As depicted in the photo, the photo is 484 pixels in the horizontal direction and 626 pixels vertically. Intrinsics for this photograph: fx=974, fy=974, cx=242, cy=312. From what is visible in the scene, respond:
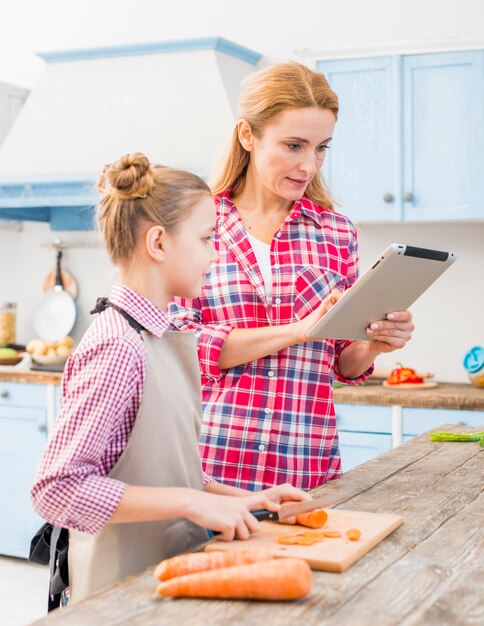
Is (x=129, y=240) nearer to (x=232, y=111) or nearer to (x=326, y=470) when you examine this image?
(x=326, y=470)

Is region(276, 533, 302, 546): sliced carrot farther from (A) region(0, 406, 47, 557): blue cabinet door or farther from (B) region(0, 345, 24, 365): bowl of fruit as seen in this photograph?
(B) region(0, 345, 24, 365): bowl of fruit

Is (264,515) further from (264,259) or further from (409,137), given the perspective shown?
(409,137)

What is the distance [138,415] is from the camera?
1.45 m

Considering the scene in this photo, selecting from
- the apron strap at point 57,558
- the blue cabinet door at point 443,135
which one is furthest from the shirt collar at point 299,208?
the blue cabinet door at point 443,135

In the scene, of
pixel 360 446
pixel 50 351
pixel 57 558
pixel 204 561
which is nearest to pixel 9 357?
pixel 50 351

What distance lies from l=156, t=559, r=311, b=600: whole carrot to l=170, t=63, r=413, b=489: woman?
822mm

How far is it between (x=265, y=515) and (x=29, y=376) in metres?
3.04

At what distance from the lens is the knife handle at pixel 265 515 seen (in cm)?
152

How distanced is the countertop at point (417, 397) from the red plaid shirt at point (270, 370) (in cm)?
154

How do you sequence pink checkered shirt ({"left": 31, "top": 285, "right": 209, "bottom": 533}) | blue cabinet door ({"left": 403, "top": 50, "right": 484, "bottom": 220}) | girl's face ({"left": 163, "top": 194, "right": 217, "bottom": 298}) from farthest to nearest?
1. blue cabinet door ({"left": 403, "top": 50, "right": 484, "bottom": 220})
2. girl's face ({"left": 163, "top": 194, "right": 217, "bottom": 298})
3. pink checkered shirt ({"left": 31, "top": 285, "right": 209, "bottom": 533})

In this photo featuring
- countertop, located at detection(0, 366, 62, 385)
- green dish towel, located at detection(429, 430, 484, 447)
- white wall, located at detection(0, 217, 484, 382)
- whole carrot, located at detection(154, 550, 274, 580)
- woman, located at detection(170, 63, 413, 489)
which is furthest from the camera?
countertop, located at detection(0, 366, 62, 385)

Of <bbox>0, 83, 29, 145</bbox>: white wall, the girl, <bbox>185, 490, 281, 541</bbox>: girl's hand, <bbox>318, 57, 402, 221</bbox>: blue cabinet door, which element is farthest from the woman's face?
<bbox>0, 83, 29, 145</bbox>: white wall

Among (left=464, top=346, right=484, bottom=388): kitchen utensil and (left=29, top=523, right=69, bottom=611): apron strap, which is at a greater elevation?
(left=464, top=346, right=484, bottom=388): kitchen utensil

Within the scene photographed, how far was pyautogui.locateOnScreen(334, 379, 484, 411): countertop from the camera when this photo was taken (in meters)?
3.56
